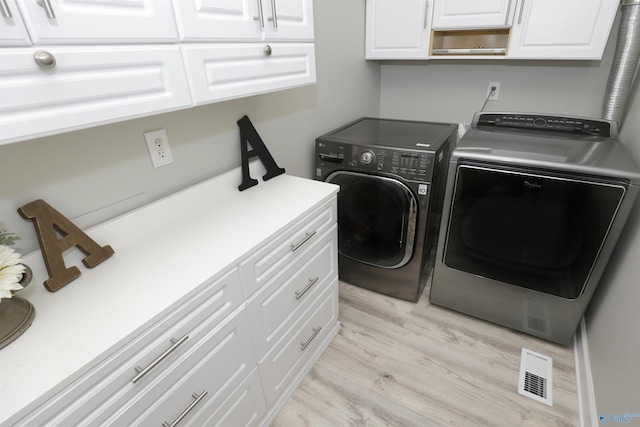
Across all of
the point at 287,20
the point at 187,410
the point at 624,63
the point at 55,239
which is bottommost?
the point at 187,410

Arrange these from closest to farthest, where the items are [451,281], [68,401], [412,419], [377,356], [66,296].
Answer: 1. [68,401]
2. [66,296]
3. [412,419]
4. [377,356]
5. [451,281]

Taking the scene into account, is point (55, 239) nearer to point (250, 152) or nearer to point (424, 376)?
point (250, 152)

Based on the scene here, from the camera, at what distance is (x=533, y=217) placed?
1387 millimetres

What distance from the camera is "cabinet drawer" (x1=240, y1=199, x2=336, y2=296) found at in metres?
1.03

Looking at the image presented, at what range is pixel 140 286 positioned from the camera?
87 cm

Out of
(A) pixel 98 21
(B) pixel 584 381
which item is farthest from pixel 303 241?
(B) pixel 584 381

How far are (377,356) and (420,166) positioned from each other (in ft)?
3.31

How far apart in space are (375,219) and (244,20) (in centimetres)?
117

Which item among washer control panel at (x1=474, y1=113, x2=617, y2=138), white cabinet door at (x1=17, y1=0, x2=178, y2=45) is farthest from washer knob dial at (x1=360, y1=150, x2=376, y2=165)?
white cabinet door at (x1=17, y1=0, x2=178, y2=45)

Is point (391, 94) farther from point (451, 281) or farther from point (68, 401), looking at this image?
point (68, 401)

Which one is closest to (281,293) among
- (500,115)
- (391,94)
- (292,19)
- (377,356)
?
(377,356)

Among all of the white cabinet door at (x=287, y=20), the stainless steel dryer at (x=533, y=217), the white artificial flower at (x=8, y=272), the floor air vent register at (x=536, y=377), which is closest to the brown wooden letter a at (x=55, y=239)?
the white artificial flower at (x=8, y=272)

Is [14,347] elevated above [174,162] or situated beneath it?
situated beneath

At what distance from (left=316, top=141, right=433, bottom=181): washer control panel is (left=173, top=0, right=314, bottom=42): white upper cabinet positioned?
592 millimetres
